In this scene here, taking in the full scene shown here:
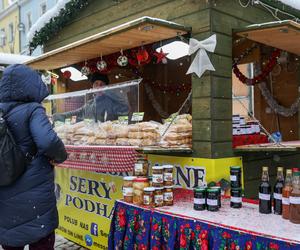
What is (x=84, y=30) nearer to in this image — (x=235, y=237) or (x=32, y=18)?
(x=235, y=237)

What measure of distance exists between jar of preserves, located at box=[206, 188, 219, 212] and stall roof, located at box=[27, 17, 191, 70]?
5.04 ft

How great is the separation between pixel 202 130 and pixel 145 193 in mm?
861

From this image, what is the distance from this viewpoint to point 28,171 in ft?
9.11

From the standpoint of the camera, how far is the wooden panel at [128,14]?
3623 millimetres

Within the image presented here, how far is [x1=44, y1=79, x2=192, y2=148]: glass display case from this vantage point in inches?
144

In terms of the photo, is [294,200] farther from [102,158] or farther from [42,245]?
[102,158]

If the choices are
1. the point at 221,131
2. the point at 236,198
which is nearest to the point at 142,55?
the point at 221,131

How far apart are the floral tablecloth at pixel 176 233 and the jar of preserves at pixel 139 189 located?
68 millimetres

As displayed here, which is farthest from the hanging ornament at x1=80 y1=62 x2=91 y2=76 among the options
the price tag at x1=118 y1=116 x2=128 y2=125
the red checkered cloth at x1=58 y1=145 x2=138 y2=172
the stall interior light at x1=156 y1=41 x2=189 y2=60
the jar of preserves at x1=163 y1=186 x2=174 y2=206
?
the jar of preserves at x1=163 y1=186 x2=174 y2=206

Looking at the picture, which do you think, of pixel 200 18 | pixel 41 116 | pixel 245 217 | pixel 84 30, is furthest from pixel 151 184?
pixel 84 30

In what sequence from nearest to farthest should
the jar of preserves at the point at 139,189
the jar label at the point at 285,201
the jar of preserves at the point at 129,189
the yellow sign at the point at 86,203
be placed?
the jar label at the point at 285,201
the jar of preserves at the point at 139,189
the jar of preserves at the point at 129,189
the yellow sign at the point at 86,203

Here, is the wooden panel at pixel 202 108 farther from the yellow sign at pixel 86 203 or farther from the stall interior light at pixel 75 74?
the stall interior light at pixel 75 74

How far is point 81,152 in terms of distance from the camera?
4.18 metres

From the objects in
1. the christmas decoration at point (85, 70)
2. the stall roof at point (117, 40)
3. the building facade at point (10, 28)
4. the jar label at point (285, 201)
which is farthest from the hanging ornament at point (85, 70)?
the building facade at point (10, 28)
